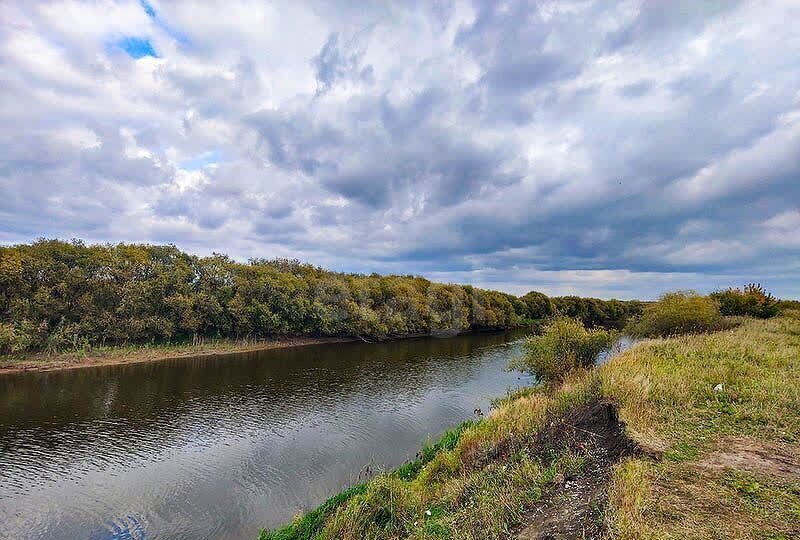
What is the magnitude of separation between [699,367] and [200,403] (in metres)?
32.0

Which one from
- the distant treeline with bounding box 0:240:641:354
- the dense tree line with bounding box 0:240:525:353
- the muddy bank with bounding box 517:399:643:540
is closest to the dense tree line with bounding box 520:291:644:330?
the distant treeline with bounding box 0:240:641:354

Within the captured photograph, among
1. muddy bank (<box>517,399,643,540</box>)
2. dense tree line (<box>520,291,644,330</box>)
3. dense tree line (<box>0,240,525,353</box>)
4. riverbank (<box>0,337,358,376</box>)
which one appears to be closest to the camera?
muddy bank (<box>517,399,643,540</box>)

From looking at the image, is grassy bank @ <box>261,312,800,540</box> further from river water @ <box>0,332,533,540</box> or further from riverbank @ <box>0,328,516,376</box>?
riverbank @ <box>0,328,516,376</box>

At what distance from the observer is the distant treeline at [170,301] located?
4616 centimetres

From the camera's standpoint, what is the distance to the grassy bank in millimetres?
6707

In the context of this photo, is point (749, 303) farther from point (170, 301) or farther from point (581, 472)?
point (170, 301)

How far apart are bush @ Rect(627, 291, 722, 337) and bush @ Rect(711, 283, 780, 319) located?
25.0ft

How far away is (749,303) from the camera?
141 ft

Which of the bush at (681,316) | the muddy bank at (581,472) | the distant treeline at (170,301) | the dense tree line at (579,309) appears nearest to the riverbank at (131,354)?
the distant treeline at (170,301)

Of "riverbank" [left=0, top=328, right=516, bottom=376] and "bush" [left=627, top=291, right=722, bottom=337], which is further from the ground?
"bush" [left=627, top=291, right=722, bottom=337]

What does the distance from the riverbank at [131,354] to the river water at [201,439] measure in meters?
3.31

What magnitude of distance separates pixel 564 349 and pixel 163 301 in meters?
52.8

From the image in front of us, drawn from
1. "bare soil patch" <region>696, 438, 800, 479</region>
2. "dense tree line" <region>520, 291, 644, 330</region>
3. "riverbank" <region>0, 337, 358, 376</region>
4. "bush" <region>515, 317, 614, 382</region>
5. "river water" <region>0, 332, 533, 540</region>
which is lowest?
"river water" <region>0, 332, 533, 540</region>

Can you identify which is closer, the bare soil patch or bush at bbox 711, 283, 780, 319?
the bare soil patch
